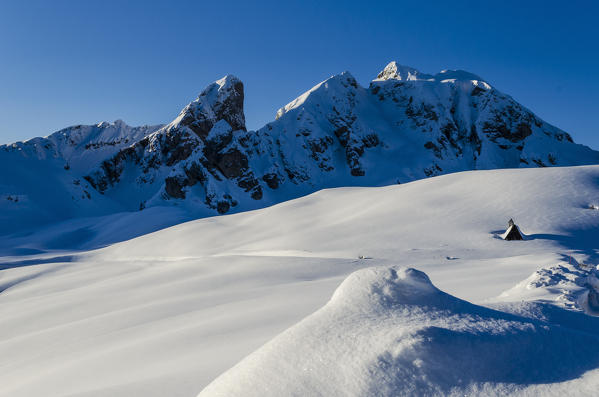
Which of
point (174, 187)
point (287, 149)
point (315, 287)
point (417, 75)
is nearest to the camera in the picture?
point (315, 287)

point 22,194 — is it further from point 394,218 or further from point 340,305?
point 340,305

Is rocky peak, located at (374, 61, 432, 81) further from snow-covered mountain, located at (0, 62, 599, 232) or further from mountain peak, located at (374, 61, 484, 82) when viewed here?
snow-covered mountain, located at (0, 62, 599, 232)

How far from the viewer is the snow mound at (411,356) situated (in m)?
1.64

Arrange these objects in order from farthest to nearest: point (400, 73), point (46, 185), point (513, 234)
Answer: point (400, 73), point (46, 185), point (513, 234)

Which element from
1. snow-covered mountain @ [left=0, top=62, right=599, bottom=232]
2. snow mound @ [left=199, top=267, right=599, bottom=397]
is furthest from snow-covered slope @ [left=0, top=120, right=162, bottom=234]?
snow mound @ [left=199, top=267, right=599, bottom=397]

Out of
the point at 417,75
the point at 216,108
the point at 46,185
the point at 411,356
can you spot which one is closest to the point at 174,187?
the point at 46,185

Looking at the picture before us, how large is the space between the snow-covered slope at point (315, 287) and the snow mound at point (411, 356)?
1 centimetres

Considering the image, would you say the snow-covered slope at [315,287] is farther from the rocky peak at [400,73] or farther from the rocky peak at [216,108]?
the rocky peak at [400,73]

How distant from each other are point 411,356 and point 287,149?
2150 inches

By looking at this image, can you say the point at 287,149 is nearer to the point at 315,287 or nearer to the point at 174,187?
the point at 174,187

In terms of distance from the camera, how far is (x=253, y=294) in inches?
222

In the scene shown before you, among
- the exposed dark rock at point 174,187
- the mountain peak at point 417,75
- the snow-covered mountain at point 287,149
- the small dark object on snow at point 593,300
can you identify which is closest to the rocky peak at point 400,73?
the mountain peak at point 417,75

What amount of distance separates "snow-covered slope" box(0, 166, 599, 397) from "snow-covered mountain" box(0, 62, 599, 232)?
32.3 metres

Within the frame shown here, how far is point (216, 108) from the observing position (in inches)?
2355
